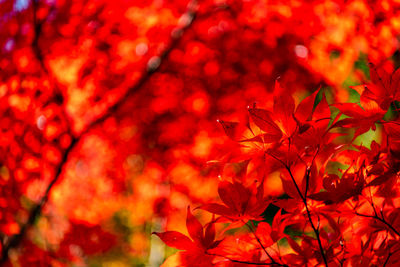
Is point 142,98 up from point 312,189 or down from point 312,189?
down

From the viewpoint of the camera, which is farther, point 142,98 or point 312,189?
point 142,98

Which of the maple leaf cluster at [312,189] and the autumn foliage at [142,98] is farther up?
the maple leaf cluster at [312,189]

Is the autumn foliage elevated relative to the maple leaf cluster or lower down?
lower down

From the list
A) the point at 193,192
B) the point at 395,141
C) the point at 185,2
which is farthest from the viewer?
the point at 185,2

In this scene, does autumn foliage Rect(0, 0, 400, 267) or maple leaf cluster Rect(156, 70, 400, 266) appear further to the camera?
autumn foliage Rect(0, 0, 400, 267)

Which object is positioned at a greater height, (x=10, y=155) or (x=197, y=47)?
(x=197, y=47)

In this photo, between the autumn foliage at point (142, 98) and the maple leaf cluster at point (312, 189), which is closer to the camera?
the maple leaf cluster at point (312, 189)

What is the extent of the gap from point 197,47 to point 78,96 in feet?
3.87

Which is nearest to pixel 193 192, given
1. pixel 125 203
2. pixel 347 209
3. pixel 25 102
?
pixel 125 203

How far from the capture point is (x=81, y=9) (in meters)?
3.28

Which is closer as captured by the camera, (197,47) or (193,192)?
(193,192)

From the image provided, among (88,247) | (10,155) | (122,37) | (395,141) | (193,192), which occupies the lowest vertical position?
(88,247)

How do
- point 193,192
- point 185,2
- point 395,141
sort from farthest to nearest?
point 185,2
point 193,192
point 395,141

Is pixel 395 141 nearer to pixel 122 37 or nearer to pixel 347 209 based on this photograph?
pixel 347 209
